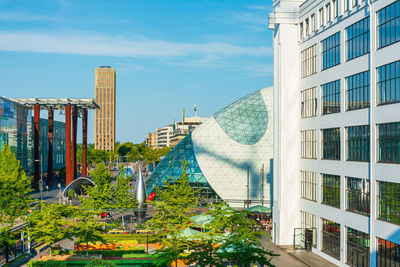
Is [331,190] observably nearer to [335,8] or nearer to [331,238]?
[331,238]

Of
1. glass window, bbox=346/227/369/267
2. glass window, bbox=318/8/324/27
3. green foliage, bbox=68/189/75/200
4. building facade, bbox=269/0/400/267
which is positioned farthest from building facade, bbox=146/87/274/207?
glass window, bbox=346/227/369/267

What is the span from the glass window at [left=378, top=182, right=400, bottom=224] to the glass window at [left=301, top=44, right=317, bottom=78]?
51.1 ft

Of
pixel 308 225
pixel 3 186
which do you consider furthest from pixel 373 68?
pixel 3 186

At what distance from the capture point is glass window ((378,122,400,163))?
30.8 m

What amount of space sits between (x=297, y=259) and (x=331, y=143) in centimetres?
1030

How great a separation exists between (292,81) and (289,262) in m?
17.5

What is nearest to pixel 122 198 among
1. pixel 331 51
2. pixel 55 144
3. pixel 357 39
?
pixel 331 51

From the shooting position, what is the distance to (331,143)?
41.2m

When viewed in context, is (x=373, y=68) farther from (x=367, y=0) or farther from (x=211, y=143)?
(x=211, y=143)

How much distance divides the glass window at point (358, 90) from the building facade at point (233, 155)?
37.4 metres

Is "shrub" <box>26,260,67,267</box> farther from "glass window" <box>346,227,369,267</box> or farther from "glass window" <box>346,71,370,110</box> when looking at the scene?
"glass window" <box>346,71,370,110</box>

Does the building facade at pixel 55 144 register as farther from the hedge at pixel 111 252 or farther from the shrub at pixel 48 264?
the shrub at pixel 48 264

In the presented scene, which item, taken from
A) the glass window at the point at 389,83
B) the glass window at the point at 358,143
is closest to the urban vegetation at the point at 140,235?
the glass window at the point at 358,143

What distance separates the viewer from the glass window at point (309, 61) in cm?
4462
